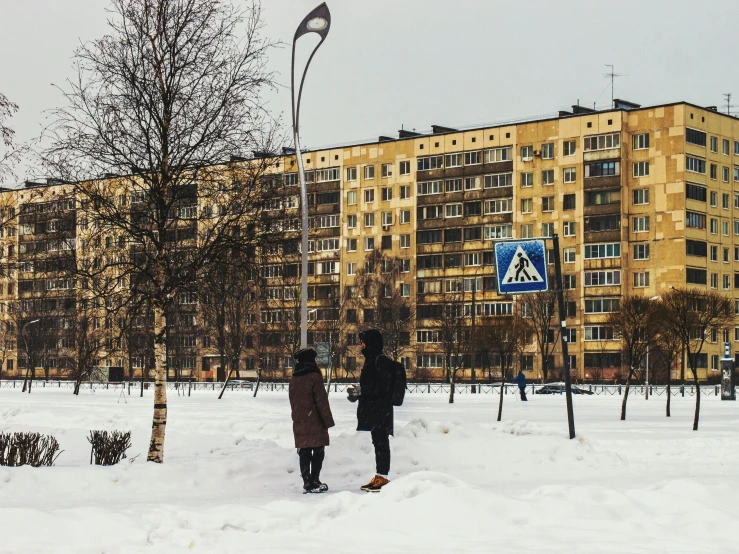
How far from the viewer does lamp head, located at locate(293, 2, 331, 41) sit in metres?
21.9

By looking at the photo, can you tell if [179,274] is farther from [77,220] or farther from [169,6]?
[169,6]

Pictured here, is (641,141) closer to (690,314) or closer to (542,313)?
(542,313)

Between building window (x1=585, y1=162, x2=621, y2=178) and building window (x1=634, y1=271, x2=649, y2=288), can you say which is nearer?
building window (x1=634, y1=271, x2=649, y2=288)

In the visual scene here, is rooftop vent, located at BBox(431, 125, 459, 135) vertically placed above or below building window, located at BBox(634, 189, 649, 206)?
above

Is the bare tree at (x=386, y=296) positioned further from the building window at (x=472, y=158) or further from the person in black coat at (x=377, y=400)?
the person in black coat at (x=377, y=400)

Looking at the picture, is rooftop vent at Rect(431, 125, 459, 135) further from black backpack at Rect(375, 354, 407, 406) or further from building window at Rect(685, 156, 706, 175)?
black backpack at Rect(375, 354, 407, 406)

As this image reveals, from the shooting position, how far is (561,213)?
96438 millimetres

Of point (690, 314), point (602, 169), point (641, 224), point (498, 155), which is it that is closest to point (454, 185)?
point (498, 155)

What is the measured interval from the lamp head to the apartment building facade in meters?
65.3

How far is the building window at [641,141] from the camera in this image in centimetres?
9269

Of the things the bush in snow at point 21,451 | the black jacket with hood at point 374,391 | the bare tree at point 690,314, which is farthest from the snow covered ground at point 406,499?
the bare tree at point 690,314

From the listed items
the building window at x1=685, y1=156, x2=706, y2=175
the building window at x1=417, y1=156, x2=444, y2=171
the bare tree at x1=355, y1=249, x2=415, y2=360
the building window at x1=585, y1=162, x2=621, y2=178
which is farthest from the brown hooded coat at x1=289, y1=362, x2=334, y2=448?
the building window at x1=417, y1=156, x2=444, y2=171

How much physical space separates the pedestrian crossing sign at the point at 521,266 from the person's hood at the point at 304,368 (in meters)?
8.09

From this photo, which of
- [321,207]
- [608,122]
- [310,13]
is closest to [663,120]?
[608,122]
